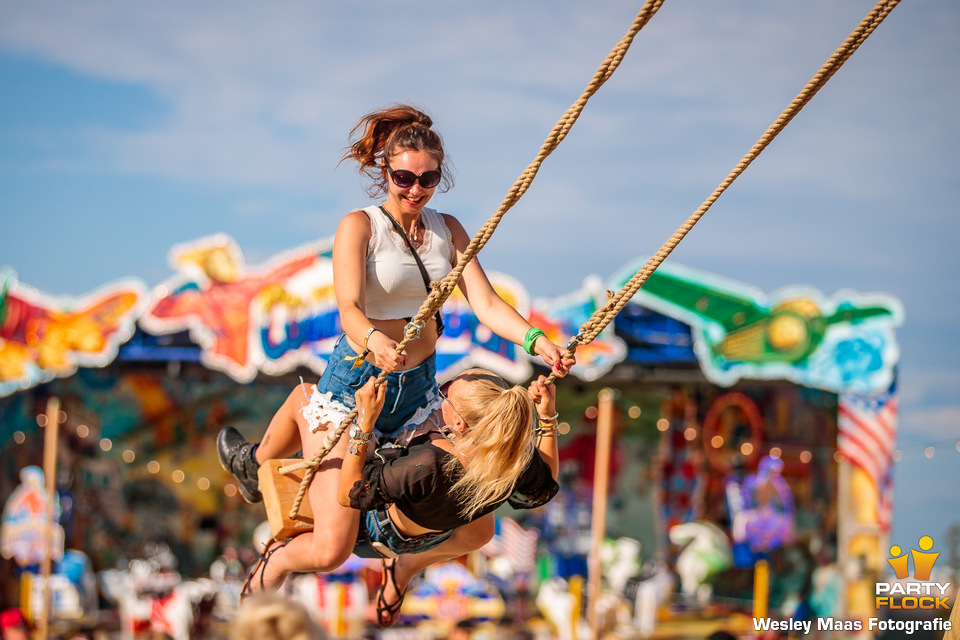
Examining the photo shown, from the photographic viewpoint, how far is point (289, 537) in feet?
11.6

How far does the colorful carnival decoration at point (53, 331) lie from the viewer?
14.7 metres

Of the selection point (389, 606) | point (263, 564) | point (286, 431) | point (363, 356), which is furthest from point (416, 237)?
point (389, 606)

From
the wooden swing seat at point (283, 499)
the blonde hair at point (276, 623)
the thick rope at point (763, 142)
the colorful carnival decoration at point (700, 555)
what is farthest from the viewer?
the colorful carnival decoration at point (700, 555)

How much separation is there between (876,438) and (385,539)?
39.2 ft

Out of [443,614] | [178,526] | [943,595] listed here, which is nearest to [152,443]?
[178,526]

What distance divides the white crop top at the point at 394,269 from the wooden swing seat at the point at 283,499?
663 mm

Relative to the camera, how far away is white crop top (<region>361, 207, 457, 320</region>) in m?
3.29

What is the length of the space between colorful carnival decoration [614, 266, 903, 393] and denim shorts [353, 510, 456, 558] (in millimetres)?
10266

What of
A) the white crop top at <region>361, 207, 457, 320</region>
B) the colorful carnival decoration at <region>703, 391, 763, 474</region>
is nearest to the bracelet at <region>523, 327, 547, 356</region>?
the white crop top at <region>361, 207, 457, 320</region>

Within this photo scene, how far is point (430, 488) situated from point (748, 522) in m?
13.7

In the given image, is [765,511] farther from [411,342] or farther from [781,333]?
[411,342]

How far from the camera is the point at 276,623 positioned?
1.58m

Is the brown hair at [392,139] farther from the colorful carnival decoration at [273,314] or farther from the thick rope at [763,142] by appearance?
the colorful carnival decoration at [273,314]

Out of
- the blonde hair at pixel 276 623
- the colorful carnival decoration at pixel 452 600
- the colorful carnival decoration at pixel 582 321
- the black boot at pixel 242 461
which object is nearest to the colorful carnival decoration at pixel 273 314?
the colorful carnival decoration at pixel 582 321
